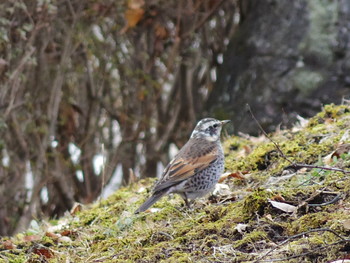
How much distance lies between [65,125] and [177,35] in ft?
7.48

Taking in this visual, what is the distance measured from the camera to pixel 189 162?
608 cm

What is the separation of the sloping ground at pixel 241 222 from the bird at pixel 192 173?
13 centimetres

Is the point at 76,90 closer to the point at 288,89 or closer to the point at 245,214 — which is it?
the point at 288,89

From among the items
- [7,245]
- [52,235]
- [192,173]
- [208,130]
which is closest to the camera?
[7,245]

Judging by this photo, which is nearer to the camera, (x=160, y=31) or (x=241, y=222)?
(x=241, y=222)

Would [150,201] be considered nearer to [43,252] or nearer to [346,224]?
[43,252]

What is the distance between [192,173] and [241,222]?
143cm

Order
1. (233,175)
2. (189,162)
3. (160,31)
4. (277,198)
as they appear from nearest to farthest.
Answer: (277,198) < (189,162) < (233,175) < (160,31)

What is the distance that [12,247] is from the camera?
5.30 metres

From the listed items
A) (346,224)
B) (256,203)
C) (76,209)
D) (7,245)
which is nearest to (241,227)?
(256,203)

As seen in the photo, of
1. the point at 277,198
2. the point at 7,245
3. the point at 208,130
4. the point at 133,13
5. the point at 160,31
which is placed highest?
the point at 133,13

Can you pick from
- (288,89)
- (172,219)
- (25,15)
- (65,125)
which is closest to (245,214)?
(172,219)

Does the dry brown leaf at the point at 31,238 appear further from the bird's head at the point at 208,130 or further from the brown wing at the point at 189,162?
the bird's head at the point at 208,130

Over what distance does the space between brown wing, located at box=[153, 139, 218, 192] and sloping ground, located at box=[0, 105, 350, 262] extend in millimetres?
248
